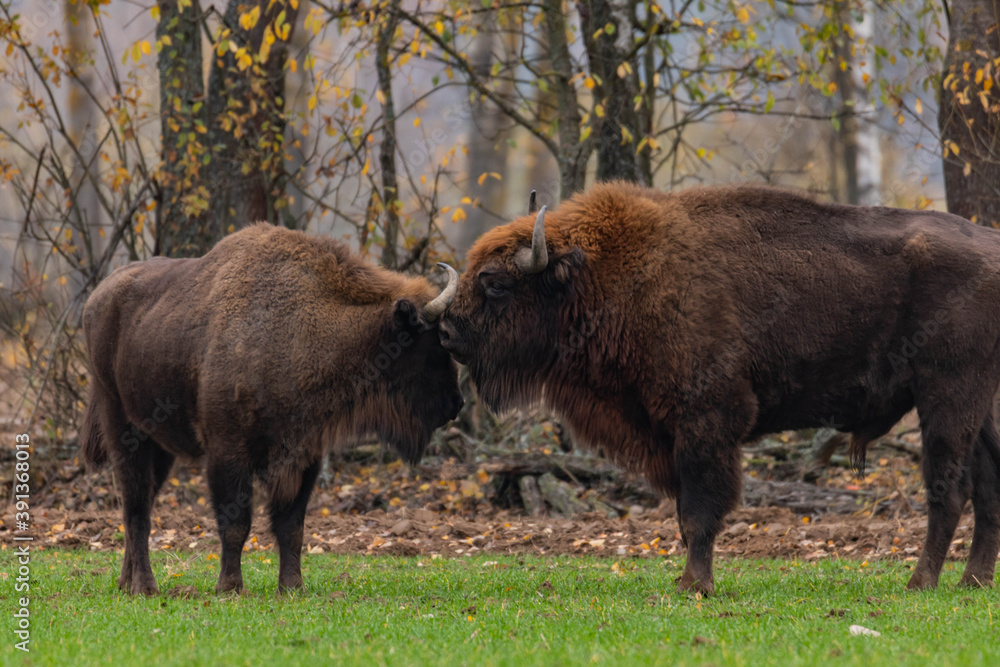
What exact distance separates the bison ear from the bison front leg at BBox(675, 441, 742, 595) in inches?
82.4

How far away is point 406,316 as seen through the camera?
7281mm

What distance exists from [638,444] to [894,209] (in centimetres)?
255

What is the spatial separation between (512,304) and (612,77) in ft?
20.5

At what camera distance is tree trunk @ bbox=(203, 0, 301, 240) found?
13047 mm

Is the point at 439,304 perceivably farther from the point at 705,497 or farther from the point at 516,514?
the point at 516,514

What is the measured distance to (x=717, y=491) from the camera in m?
6.77

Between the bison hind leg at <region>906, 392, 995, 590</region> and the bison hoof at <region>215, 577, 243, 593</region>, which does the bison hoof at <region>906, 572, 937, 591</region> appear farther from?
the bison hoof at <region>215, 577, 243, 593</region>

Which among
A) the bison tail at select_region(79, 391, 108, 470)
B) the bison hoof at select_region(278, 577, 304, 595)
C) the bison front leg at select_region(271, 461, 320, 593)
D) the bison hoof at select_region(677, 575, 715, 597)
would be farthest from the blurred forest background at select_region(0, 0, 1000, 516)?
the bison hoof at select_region(677, 575, 715, 597)

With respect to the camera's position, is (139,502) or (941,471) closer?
(941,471)

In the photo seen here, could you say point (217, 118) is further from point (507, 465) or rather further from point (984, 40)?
point (984, 40)

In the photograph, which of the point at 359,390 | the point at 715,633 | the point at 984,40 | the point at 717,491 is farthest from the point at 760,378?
the point at 984,40

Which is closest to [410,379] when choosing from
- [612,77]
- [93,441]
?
[93,441]

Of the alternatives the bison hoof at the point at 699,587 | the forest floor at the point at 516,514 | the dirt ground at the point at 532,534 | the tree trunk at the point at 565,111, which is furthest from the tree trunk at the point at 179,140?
the bison hoof at the point at 699,587

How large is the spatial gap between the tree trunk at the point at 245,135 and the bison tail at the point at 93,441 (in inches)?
201
